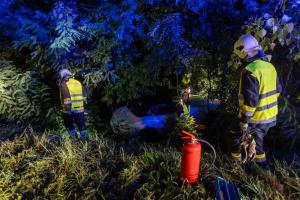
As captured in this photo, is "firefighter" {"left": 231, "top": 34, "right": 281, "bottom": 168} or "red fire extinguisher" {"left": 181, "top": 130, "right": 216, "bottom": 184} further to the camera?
"firefighter" {"left": 231, "top": 34, "right": 281, "bottom": 168}

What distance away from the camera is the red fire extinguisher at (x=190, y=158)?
2.89 meters

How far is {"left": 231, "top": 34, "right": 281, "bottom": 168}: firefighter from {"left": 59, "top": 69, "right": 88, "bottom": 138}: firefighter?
355 cm

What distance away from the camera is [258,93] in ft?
12.4

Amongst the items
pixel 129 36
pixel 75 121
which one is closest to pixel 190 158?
pixel 129 36

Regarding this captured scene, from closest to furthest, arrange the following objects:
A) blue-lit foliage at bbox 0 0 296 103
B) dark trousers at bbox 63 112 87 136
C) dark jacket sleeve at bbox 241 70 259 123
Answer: dark jacket sleeve at bbox 241 70 259 123, blue-lit foliage at bbox 0 0 296 103, dark trousers at bbox 63 112 87 136

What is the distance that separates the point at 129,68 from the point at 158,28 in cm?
159

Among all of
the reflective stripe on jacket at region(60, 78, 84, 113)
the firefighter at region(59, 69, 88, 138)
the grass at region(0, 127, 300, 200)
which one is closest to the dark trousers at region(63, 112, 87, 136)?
the firefighter at region(59, 69, 88, 138)

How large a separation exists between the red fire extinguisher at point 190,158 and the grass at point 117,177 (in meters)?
0.09

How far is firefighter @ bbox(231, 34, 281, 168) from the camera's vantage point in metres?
3.74

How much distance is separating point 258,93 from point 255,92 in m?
0.10

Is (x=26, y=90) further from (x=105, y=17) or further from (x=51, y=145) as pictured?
(x=51, y=145)

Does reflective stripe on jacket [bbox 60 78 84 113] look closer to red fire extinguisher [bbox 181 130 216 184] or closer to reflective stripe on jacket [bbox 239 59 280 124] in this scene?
reflective stripe on jacket [bbox 239 59 280 124]

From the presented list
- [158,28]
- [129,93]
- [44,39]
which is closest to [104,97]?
[129,93]

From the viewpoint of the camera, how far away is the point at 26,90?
305 inches
